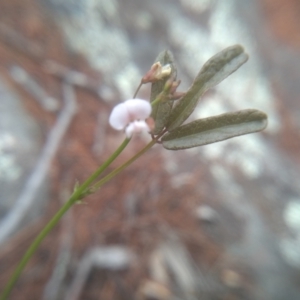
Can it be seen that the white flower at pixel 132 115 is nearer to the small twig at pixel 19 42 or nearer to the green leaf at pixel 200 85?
the green leaf at pixel 200 85

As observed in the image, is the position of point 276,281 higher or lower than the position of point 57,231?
higher

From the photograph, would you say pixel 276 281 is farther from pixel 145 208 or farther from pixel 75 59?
pixel 75 59

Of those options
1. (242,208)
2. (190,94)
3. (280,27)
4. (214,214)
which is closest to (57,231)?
(214,214)

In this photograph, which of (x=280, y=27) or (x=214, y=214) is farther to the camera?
(x=280, y=27)

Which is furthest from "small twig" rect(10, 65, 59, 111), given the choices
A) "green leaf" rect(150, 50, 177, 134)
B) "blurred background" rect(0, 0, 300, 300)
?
"green leaf" rect(150, 50, 177, 134)

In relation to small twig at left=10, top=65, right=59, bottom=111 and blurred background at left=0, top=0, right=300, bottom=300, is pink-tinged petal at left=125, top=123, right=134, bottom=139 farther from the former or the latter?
small twig at left=10, top=65, right=59, bottom=111
